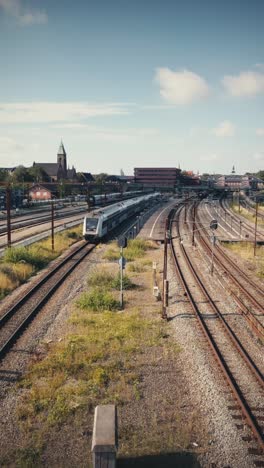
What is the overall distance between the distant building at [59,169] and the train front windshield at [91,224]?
11190 cm

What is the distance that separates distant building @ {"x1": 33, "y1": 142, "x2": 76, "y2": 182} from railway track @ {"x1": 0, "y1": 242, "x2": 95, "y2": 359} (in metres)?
124

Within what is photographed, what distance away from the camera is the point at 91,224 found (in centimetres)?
4084

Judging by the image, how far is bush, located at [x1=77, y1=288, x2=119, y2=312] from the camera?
20953mm

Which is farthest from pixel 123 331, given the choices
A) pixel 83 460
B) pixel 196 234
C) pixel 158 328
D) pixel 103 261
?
pixel 196 234

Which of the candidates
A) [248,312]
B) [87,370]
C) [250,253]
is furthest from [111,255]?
[87,370]

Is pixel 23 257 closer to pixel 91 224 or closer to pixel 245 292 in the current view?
pixel 91 224

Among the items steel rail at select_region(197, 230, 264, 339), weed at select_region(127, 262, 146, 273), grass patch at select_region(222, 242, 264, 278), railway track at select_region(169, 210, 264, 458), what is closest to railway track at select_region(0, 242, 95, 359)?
weed at select_region(127, 262, 146, 273)

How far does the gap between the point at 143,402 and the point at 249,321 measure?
29.7 feet

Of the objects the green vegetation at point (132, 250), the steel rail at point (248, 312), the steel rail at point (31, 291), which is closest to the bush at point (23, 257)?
the steel rail at point (31, 291)

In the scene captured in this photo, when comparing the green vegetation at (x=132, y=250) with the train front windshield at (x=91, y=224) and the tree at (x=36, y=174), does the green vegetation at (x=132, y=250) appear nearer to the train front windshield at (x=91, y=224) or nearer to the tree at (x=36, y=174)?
the train front windshield at (x=91, y=224)

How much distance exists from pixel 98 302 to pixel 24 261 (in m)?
11.4

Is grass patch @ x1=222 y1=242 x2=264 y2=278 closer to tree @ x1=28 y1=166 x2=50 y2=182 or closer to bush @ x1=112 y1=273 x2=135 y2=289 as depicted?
bush @ x1=112 y1=273 x2=135 y2=289

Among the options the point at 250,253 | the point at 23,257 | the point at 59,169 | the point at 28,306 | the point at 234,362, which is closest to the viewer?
the point at 234,362

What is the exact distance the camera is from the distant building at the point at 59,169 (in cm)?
15188
